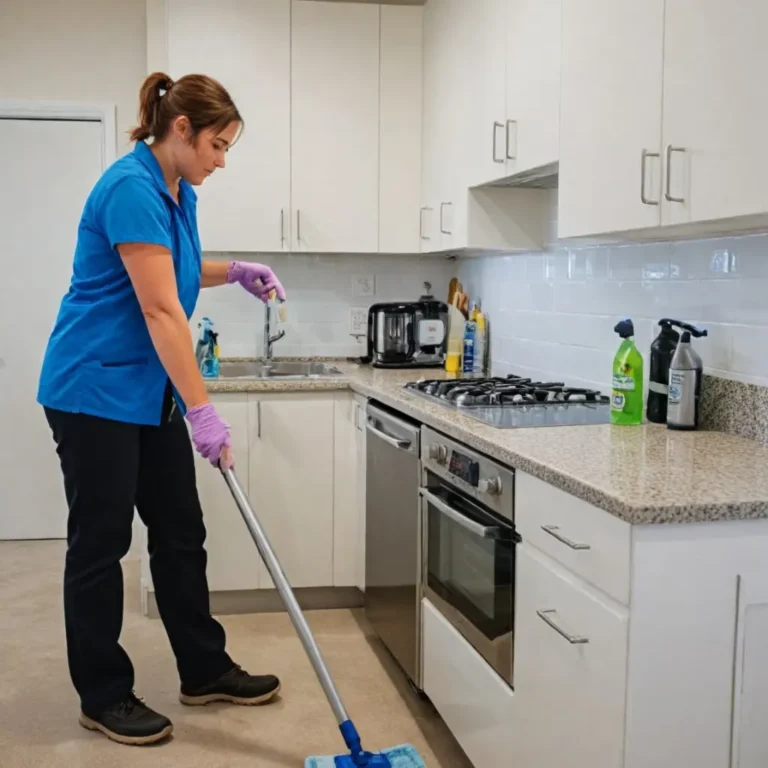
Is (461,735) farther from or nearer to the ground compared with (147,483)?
nearer to the ground

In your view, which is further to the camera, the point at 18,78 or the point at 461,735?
the point at 18,78

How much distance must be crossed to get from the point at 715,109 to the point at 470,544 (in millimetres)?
1020

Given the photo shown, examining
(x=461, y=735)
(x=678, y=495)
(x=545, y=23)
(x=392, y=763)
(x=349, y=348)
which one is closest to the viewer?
(x=678, y=495)

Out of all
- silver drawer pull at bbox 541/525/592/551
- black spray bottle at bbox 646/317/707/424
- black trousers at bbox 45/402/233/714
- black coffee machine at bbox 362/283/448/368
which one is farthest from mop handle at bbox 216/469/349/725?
black coffee machine at bbox 362/283/448/368

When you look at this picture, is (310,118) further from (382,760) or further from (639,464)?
(382,760)

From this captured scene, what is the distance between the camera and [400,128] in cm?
373

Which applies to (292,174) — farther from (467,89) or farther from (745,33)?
(745,33)

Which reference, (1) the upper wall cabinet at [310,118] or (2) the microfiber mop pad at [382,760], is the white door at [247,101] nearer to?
(1) the upper wall cabinet at [310,118]

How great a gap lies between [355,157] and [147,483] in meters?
1.71

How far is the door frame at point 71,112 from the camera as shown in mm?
4113

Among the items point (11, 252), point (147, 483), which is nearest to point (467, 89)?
point (147, 483)

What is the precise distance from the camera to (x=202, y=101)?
225 cm

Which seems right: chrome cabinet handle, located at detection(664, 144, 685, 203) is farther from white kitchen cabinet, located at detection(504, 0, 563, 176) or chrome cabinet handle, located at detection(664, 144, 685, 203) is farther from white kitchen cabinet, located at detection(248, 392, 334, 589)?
white kitchen cabinet, located at detection(248, 392, 334, 589)

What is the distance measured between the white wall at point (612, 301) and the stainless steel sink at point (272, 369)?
2.25 feet
